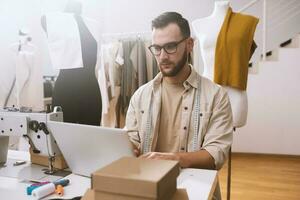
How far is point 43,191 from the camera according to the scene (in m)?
1.10

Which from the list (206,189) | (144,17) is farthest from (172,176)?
(144,17)

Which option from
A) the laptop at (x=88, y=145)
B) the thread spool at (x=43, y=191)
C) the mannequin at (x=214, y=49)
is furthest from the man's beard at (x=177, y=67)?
the mannequin at (x=214, y=49)

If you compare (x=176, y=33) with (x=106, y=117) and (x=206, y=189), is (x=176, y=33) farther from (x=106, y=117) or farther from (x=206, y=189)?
(x=106, y=117)

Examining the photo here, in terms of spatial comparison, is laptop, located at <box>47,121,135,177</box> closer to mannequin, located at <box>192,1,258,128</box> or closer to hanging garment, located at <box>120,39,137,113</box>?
mannequin, located at <box>192,1,258,128</box>

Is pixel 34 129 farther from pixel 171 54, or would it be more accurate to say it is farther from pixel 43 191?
pixel 171 54

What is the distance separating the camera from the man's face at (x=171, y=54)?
1.51 m

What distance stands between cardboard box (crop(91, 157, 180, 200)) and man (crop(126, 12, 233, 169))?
2.12 ft

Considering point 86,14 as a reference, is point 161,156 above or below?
below

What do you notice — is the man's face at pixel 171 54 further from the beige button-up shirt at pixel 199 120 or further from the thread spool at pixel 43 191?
the thread spool at pixel 43 191

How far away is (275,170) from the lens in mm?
3674

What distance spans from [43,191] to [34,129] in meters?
0.42

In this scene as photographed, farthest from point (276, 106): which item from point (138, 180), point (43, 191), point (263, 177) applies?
point (138, 180)

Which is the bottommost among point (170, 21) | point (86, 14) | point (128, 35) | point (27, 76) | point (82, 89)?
point (82, 89)

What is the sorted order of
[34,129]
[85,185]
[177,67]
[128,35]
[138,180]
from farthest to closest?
[128,35] < [177,67] < [34,129] < [85,185] < [138,180]
